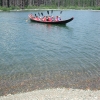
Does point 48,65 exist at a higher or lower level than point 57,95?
lower

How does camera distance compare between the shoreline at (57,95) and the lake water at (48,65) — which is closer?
the shoreline at (57,95)

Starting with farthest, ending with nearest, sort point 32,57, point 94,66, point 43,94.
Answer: point 32,57 → point 94,66 → point 43,94

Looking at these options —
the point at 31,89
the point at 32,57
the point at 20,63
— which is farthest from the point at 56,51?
the point at 31,89

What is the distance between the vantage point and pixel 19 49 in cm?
2098

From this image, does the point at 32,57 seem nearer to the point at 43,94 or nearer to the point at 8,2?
the point at 43,94

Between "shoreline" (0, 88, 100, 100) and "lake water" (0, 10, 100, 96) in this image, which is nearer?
"shoreline" (0, 88, 100, 100)

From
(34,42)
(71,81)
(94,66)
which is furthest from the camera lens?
(34,42)

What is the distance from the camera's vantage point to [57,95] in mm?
9938

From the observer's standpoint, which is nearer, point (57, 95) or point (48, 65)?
point (57, 95)

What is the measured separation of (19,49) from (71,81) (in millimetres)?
9645

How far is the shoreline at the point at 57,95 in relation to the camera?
9547 mm

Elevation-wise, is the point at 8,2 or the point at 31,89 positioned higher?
the point at 8,2

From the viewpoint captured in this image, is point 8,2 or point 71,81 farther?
point 8,2

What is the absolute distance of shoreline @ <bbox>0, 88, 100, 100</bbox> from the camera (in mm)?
9547
